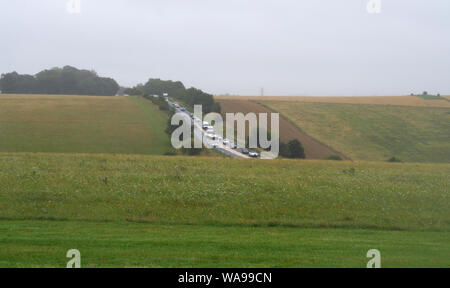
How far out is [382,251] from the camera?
11609mm

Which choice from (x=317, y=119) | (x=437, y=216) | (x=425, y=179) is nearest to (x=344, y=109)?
(x=317, y=119)

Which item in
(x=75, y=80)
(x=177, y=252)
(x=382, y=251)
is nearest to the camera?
(x=177, y=252)

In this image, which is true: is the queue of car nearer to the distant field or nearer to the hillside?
the distant field

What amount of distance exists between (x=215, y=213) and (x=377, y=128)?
4711 cm

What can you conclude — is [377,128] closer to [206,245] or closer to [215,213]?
[215,213]

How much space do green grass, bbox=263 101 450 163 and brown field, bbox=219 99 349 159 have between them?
49.8 inches

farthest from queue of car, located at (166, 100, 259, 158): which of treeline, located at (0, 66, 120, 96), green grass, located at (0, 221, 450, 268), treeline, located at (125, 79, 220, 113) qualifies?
treeline, located at (0, 66, 120, 96)

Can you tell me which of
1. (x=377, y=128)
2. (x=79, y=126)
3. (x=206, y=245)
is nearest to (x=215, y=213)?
(x=206, y=245)

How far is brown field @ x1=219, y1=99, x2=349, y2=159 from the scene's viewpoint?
4766 cm

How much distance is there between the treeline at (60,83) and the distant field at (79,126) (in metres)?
23.4

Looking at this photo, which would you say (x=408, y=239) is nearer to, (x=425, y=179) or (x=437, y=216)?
(x=437, y=216)

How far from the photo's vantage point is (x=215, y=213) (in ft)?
55.4
